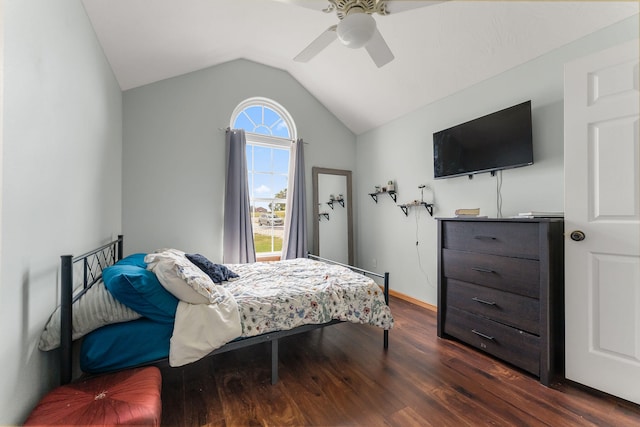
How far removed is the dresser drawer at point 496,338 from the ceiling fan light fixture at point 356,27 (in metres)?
2.24

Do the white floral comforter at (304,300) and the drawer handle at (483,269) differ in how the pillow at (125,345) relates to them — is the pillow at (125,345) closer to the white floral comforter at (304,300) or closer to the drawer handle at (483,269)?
the white floral comforter at (304,300)

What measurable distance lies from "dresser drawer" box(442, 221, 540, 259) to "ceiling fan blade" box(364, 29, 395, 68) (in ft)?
4.89

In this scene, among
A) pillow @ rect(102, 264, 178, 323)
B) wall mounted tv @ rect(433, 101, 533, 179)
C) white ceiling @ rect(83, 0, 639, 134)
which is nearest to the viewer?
pillow @ rect(102, 264, 178, 323)

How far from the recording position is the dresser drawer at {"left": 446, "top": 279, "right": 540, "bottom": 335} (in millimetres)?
1885

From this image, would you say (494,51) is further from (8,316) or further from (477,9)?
(8,316)

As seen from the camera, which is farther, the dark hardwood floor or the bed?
the dark hardwood floor

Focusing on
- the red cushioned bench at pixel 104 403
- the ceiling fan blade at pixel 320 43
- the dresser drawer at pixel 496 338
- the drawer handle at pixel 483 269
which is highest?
the ceiling fan blade at pixel 320 43

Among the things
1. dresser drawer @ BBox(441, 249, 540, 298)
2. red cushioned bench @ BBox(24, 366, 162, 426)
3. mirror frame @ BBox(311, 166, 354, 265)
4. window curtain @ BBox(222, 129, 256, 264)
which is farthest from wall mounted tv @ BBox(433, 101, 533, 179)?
red cushioned bench @ BBox(24, 366, 162, 426)

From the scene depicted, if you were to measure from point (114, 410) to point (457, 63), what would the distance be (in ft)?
11.5

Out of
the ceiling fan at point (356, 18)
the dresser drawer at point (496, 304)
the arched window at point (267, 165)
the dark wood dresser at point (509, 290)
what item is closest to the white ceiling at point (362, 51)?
the ceiling fan at point (356, 18)

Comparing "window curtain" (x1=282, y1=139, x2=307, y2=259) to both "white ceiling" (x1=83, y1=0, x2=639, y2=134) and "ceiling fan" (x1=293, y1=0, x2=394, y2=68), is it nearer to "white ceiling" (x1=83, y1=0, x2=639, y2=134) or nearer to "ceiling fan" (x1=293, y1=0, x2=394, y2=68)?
"white ceiling" (x1=83, y1=0, x2=639, y2=134)

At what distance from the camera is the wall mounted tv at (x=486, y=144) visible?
2281mm

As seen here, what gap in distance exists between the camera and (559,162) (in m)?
2.15

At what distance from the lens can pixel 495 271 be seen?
2096 millimetres
